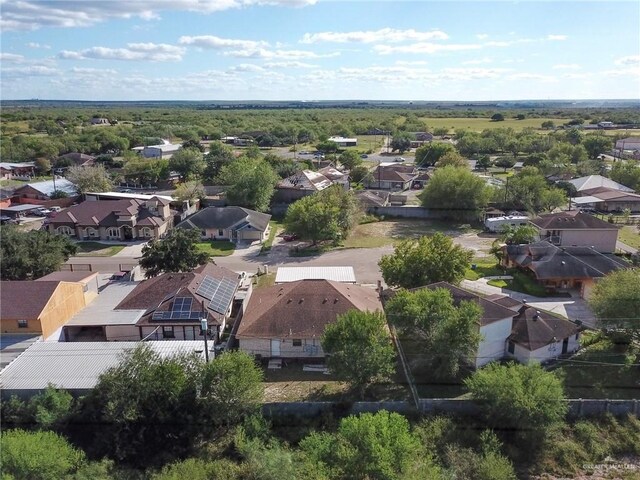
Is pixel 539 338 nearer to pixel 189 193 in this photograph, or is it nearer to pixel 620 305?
pixel 620 305

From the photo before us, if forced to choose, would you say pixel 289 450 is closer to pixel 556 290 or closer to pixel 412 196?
pixel 556 290

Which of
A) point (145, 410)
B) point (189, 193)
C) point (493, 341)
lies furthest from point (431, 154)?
point (145, 410)

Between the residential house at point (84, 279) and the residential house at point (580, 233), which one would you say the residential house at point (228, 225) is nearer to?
the residential house at point (84, 279)

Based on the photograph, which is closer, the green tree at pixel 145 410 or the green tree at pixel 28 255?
the green tree at pixel 145 410

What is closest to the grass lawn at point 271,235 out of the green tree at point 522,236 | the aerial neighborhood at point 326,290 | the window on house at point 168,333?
the aerial neighborhood at point 326,290

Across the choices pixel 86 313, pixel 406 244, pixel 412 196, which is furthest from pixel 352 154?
pixel 86 313

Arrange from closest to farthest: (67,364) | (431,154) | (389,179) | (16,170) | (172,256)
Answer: (67,364) → (172,256) → (389,179) → (16,170) → (431,154)

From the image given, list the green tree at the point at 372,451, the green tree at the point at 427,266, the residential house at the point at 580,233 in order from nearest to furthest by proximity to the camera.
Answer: the green tree at the point at 372,451, the green tree at the point at 427,266, the residential house at the point at 580,233
